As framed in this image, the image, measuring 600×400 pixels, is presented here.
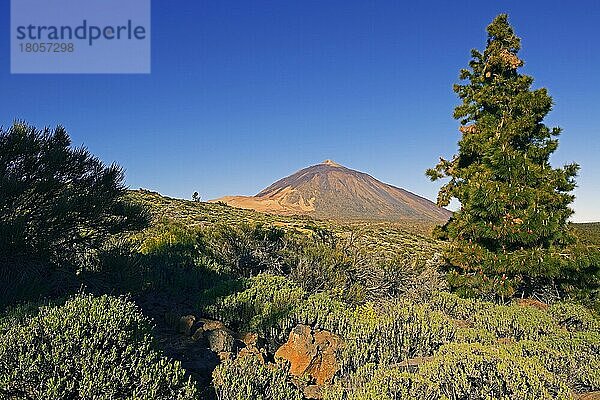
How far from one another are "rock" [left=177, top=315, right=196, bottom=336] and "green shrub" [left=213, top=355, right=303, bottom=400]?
140 cm

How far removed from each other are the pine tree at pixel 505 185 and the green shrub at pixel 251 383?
506 cm

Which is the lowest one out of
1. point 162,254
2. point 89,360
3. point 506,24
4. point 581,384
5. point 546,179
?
point 581,384

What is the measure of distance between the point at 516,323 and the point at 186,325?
385 centimetres

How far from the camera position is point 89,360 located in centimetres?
318

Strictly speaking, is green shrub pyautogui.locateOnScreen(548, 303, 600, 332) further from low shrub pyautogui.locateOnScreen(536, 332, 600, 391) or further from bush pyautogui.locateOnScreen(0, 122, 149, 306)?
bush pyautogui.locateOnScreen(0, 122, 149, 306)

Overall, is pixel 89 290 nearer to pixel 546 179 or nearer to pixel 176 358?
pixel 176 358

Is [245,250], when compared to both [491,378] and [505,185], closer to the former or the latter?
[505,185]

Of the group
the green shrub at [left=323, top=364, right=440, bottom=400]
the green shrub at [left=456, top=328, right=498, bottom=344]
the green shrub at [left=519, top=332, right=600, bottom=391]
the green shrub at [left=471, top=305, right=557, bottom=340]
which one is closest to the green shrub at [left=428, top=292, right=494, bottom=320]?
the green shrub at [left=471, top=305, right=557, bottom=340]

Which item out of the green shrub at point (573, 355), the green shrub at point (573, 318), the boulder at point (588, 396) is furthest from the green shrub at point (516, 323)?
the boulder at point (588, 396)

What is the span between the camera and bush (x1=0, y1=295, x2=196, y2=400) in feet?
10.1

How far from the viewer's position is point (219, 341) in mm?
4461

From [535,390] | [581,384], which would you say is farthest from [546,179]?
[535,390]

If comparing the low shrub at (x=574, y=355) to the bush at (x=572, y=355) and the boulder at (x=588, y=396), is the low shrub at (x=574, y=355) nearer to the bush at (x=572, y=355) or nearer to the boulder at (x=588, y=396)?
the bush at (x=572, y=355)

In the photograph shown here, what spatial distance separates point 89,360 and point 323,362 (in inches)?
82.5
